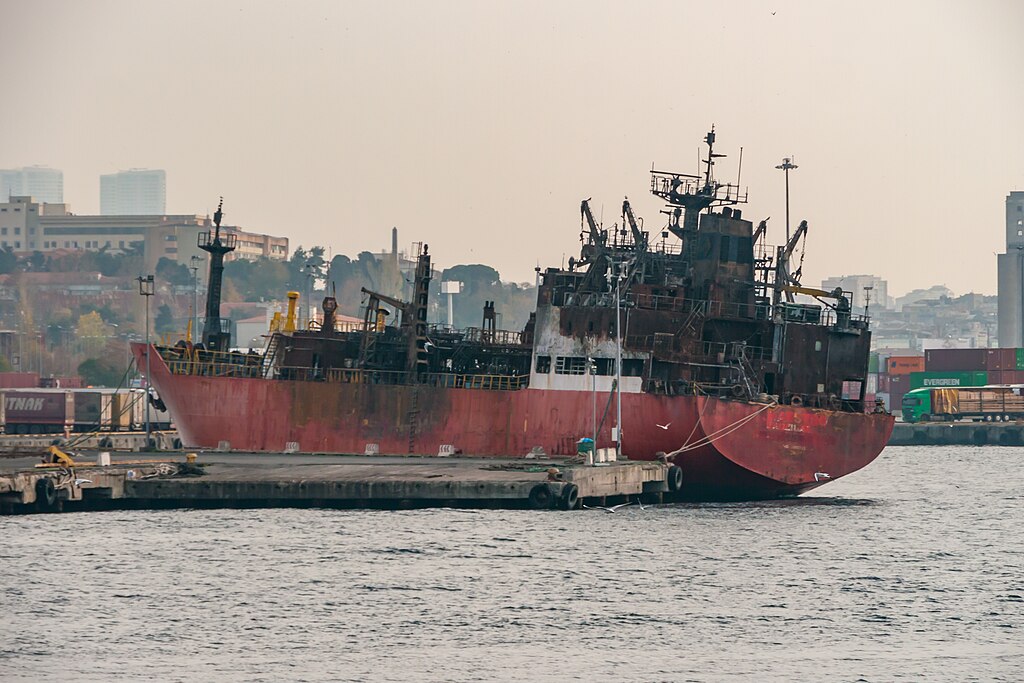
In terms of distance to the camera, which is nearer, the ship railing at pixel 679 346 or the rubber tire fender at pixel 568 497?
the rubber tire fender at pixel 568 497

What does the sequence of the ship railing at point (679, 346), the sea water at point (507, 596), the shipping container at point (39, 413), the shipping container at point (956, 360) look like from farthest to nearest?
1. the shipping container at point (956, 360)
2. the shipping container at point (39, 413)
3. the ship railing at point (679, 346)
4. the sea water at point (507, 596)

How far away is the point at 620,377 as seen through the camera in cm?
6338

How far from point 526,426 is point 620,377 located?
683 cm

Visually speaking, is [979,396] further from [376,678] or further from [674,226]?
[376,678]

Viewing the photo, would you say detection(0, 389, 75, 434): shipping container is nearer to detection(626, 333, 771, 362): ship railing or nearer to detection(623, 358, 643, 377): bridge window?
detection(623, 358, 643, 377): bridge window

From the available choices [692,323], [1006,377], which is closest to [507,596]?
[692,323]

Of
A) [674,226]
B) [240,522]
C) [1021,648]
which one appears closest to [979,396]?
[674,226]

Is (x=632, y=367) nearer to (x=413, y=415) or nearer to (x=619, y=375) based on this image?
(x=619, y=375)

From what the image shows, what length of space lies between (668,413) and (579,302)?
7.69 m

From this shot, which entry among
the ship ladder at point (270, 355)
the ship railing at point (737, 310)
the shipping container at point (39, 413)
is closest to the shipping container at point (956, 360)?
the shipping container at point (39, 413)

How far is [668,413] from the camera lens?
210ft

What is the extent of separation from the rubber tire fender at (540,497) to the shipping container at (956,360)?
110m

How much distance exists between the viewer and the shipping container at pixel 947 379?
6147 inches

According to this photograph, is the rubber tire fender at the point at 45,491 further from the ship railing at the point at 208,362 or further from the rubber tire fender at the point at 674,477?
the rubber tire fender at the point at 674,477
